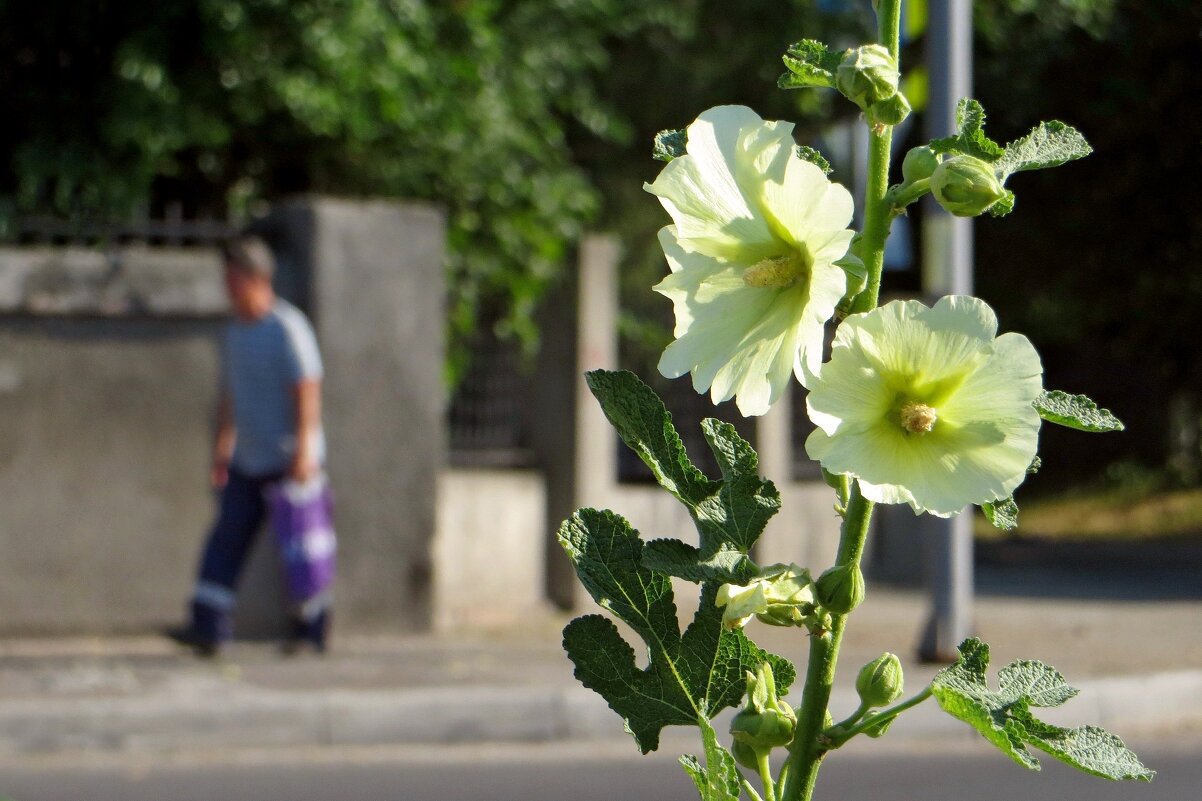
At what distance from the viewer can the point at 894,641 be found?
9.06 m

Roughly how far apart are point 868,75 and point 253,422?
7.38 metres

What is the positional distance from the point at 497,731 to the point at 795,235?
625cm

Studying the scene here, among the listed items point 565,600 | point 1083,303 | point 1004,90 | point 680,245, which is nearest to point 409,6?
point 565,600

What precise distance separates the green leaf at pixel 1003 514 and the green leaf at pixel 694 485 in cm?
11

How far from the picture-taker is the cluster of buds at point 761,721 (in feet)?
2.85

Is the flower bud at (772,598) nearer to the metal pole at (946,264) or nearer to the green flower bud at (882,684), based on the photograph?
the green flower bud at (882,684)

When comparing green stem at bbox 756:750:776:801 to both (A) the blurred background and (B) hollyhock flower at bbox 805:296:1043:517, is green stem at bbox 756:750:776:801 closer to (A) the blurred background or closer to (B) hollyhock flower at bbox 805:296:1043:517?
(B) hollyhock flower at bbox 805:296:1043:517

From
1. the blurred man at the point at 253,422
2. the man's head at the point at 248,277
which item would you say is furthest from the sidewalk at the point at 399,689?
the man's head at the point at 248,277

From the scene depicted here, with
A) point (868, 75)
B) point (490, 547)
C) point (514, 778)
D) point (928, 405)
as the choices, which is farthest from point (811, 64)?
point (490, 547)

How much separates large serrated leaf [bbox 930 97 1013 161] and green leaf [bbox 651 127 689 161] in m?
0.13

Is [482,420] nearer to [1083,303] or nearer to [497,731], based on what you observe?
[497,731]

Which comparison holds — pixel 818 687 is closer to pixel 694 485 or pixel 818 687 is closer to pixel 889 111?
pixel 694 485

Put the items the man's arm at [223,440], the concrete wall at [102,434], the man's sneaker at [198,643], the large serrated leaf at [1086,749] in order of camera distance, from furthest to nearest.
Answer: the concrete wall at [102,434] → the man's arm at [223,440] → the man's sneaker at [198,643] → the large serrated leaf at [1086,749]

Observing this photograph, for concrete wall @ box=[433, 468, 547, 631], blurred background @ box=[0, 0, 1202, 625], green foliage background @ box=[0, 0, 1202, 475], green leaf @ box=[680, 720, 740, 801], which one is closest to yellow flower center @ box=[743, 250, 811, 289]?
green leaf @ box=[680, 720, 740, 801]
